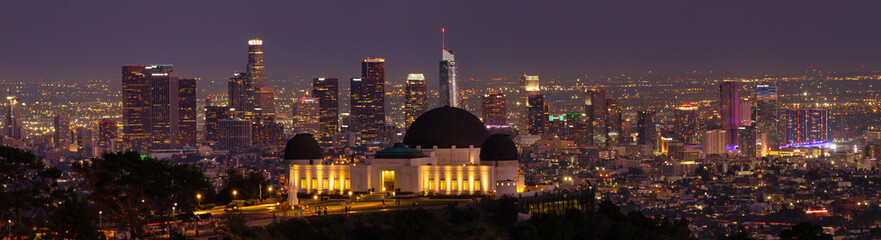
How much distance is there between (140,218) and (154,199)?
149 centimetres

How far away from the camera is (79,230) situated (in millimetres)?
58469

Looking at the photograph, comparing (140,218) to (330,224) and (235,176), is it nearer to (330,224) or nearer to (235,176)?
(330,224)

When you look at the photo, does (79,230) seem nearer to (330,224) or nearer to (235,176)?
(330,224)

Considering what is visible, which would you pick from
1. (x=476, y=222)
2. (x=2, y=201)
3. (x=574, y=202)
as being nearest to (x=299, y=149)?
(x=574, y=202)

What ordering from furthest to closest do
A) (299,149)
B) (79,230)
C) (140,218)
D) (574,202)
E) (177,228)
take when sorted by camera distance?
1. (299,149)
2. (574,202)
3. (140,218)
4. (177,228)
5. (79,230)

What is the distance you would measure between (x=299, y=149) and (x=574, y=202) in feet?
68.1

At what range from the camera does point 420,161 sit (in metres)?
86.9

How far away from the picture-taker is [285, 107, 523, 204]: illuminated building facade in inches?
3302

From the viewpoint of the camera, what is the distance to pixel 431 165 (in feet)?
282

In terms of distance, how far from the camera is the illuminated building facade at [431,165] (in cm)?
8388

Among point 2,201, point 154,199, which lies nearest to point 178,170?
point 154,199

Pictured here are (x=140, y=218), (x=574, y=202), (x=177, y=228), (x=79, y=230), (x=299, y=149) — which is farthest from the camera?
(x=299, y=149)

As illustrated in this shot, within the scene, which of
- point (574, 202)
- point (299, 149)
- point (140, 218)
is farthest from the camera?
point (299, 149)

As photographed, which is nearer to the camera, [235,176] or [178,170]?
[178,170]
